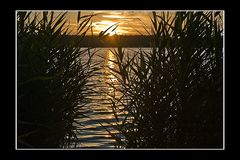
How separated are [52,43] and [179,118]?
28.9 inches

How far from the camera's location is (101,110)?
113 inches

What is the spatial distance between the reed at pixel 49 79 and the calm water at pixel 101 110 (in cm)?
6

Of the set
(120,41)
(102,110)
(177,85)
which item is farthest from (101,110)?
(177,85)

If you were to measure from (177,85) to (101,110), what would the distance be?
1.59 ft

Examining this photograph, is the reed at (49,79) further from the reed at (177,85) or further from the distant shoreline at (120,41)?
the reed at (177,85)

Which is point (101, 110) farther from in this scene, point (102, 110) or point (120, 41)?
point (120, 41)

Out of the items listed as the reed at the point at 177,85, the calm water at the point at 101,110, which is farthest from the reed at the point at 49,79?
the reed at the point at 177,85

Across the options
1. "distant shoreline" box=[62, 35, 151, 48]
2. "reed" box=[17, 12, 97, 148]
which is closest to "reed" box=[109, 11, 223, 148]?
"distant shoreline" box=[62, 35, 151, 48]

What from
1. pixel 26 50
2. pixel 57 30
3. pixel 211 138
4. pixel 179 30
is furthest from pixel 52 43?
pixel 211 138

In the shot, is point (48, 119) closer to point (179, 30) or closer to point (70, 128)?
point (70, 128)

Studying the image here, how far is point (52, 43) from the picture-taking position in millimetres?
2785

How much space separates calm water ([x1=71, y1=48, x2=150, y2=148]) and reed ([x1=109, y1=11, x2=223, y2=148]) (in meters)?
0.09

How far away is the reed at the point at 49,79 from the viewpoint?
2.49m

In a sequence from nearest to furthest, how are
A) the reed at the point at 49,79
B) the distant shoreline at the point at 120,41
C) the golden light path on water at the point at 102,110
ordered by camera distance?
the reed at the point at 49,79 → the distant shoreline at the point at 120,41 → the golden light path on water at the point at 102,110
